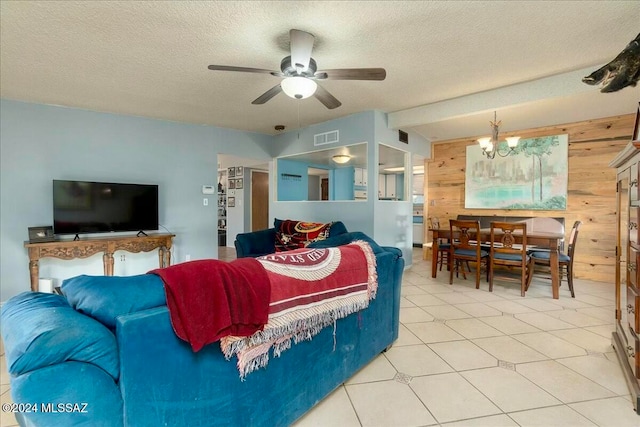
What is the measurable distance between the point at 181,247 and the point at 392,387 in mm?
3776

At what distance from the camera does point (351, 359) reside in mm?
1829

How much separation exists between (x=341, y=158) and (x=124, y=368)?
4767 mm

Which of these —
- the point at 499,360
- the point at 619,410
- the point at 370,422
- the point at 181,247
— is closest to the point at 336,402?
the point at 370,422

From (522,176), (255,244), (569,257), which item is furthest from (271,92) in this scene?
(522,176)

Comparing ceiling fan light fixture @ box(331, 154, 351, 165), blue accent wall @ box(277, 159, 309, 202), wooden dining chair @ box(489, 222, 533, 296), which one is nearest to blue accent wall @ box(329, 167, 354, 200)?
ceiling fan light fixture @ box(331, 154, 351, 165)

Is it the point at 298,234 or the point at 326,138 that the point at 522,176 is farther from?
the point at 298,234

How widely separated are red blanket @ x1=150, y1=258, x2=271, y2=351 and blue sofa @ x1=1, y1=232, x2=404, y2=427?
57 millimetres

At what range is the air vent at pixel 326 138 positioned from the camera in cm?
443

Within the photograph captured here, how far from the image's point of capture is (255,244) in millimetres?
3785

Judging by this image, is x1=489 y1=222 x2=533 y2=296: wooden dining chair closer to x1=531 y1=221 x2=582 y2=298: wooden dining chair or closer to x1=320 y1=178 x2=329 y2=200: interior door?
x1=531 y1=221 x2=582 y2=298: wooden dining chair

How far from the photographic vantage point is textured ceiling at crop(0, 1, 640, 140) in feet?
6.31

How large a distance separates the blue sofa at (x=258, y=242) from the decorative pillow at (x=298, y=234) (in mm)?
74

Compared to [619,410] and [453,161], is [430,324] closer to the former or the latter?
[619,410]

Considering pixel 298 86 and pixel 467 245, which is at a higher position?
pixel 298 86
